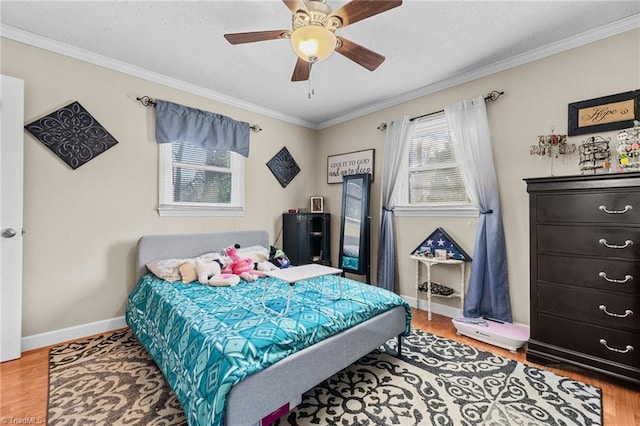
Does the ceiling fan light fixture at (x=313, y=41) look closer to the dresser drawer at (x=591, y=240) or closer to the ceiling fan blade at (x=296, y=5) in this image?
the ceiling fan blade at (x=296, y=5)

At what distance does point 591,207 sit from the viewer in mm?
1980

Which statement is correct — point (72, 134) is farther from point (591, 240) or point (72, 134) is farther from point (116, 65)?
point (591, 240)

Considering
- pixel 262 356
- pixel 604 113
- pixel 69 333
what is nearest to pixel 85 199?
pixel 69 333

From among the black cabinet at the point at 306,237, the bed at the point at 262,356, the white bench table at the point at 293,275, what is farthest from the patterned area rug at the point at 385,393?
the black cabinet at the point at 306,237

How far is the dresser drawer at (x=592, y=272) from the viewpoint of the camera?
1847 mm

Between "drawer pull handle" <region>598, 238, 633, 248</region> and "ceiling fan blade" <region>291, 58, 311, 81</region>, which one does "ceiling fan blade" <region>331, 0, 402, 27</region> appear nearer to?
"ceiling fan blade" <region>291, 58, 311, 81</region>

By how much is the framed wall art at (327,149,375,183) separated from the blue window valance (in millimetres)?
1331

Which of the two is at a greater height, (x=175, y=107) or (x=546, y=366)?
(x=175, y=107)

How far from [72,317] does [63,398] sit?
1.08 metres

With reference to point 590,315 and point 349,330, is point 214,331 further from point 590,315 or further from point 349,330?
point 590,315

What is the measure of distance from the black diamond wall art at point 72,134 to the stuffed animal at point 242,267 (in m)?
1.56

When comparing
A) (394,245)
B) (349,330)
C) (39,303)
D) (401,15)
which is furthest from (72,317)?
(401,15)

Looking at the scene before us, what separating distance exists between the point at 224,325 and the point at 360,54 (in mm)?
1944

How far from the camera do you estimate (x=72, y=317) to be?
8.52ft
